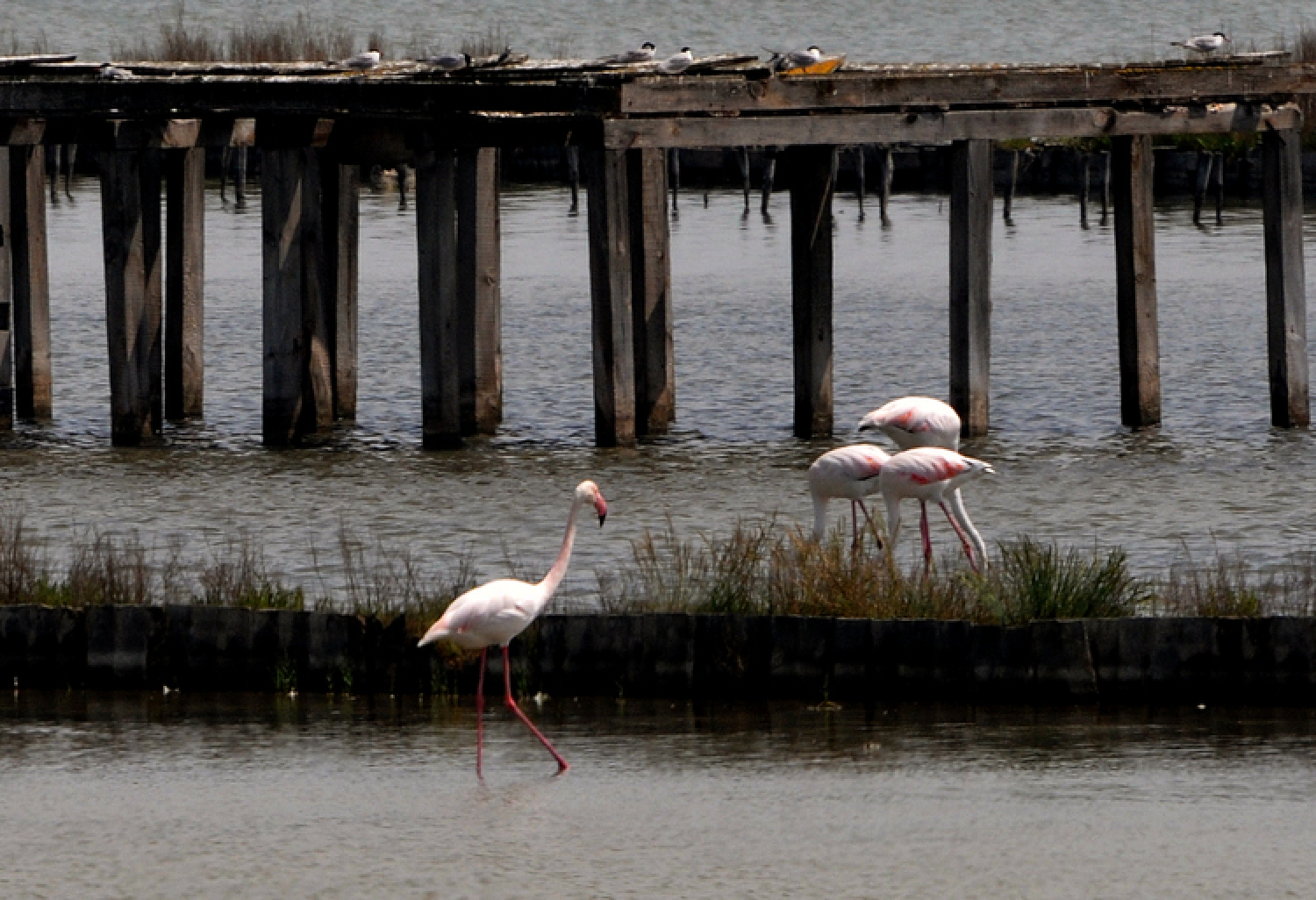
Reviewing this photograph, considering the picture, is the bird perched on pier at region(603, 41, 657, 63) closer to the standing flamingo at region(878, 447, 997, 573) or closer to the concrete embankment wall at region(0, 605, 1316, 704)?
the standing flamingo at region(878, 447, 997, 573)

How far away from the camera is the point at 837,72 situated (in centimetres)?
2059

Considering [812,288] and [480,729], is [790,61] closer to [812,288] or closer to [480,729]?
[812,288]

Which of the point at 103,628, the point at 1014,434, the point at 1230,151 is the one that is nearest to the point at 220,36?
the point at 1230,151

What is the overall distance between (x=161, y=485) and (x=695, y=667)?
826cm

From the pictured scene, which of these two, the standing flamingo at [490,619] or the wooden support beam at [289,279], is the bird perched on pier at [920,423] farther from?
the wooden support beam at [289,279]

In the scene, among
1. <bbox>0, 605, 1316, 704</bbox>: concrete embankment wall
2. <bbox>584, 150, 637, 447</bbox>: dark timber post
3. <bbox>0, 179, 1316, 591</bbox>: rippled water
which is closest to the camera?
<bbox>0, 605, 1316, 704</bbox>: concrete embankment wall

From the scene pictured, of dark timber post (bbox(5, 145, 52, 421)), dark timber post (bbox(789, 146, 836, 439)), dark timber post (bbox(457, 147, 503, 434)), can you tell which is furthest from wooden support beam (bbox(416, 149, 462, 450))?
dark timber post (bbox(5, 145, 52, 421))

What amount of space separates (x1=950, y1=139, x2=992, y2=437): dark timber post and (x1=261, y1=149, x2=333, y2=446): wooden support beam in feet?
16.7

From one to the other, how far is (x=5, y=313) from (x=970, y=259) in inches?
317

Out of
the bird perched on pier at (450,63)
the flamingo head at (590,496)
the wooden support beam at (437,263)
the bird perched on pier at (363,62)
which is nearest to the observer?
the flamingo head at (590,496)

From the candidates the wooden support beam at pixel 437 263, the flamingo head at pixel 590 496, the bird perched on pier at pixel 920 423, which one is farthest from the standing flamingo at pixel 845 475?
the wooden support beam at pixel 437 263

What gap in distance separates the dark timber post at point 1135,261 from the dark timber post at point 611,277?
4.13m

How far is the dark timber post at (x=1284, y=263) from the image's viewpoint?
20688 millimetres

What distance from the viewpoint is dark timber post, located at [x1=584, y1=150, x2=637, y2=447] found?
19172 millimetres
